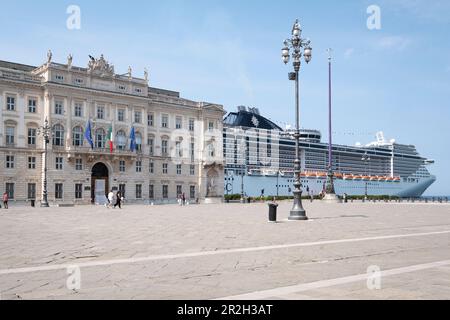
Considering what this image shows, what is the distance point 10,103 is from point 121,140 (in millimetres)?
13354

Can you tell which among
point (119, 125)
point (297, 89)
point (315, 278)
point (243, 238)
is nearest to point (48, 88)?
point (119, 125)

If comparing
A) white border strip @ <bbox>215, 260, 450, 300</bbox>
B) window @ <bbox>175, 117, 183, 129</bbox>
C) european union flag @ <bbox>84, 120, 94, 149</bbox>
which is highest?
window @ <bbox>175, 117, 183, 129</bbox>

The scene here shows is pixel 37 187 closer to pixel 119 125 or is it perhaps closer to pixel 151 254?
pixel 119 125

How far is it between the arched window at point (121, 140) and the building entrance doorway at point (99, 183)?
3117mm

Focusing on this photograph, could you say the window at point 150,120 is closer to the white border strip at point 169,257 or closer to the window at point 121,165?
the window at point 121,165

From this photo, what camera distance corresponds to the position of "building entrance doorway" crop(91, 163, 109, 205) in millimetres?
55906

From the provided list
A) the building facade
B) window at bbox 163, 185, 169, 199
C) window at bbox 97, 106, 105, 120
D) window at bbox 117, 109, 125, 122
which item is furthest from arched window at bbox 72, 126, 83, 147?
window at bbox 163, 185, 169, 199

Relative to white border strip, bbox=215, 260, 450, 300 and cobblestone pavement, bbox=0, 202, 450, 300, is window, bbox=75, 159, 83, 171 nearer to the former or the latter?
cobblestone pavement, bbox=0, 202, 450, 300

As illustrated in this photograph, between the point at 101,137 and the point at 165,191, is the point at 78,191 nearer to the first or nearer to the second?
the point at 101,137

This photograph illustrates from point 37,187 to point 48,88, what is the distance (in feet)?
35.4

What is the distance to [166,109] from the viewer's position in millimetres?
63469

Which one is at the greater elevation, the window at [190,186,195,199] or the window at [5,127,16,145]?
the window at [5,127,16,145]

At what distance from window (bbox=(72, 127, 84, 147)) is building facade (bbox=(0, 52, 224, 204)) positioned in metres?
0.11

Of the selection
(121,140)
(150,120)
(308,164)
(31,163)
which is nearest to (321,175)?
(308,164)
